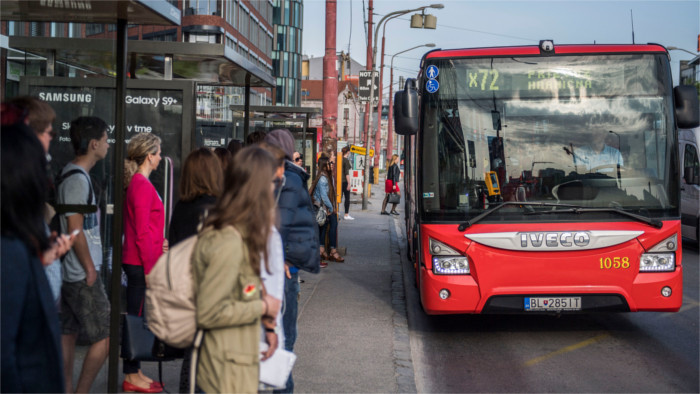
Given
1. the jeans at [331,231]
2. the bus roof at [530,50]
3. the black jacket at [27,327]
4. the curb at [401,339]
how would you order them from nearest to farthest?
1. the black jacket at [27,327]
2. the curb at [401,339]
3. the bus roof at [530,50]
4. the jeans at [331,231]

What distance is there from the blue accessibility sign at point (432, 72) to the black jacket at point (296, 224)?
311 cm

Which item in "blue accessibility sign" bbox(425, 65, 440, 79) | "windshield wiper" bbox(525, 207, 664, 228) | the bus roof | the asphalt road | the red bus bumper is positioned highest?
the bus roof

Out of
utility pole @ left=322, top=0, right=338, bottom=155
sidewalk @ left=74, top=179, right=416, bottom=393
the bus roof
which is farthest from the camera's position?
utility pole @ left=322, top=0, right=338, bottom=155

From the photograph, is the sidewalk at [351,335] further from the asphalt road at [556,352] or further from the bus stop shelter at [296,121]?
the bus stop shelter at [296,121]

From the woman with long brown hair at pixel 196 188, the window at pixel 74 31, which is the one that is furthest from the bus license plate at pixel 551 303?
the window at pixel 74 31

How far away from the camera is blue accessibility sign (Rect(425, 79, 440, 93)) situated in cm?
758

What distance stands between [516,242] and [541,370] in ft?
4.02

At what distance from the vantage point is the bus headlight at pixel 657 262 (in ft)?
23.3

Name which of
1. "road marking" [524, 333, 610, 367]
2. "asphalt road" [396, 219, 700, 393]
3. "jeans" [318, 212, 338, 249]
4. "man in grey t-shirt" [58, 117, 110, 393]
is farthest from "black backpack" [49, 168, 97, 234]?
"jeans" [318, 212, 338, 249]

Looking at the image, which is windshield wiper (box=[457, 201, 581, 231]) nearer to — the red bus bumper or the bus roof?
the red bus bumper

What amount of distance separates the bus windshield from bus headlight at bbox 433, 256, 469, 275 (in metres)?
0.39

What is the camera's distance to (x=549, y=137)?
24.2ft

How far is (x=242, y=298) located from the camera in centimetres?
317

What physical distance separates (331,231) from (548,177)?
6.36 m
